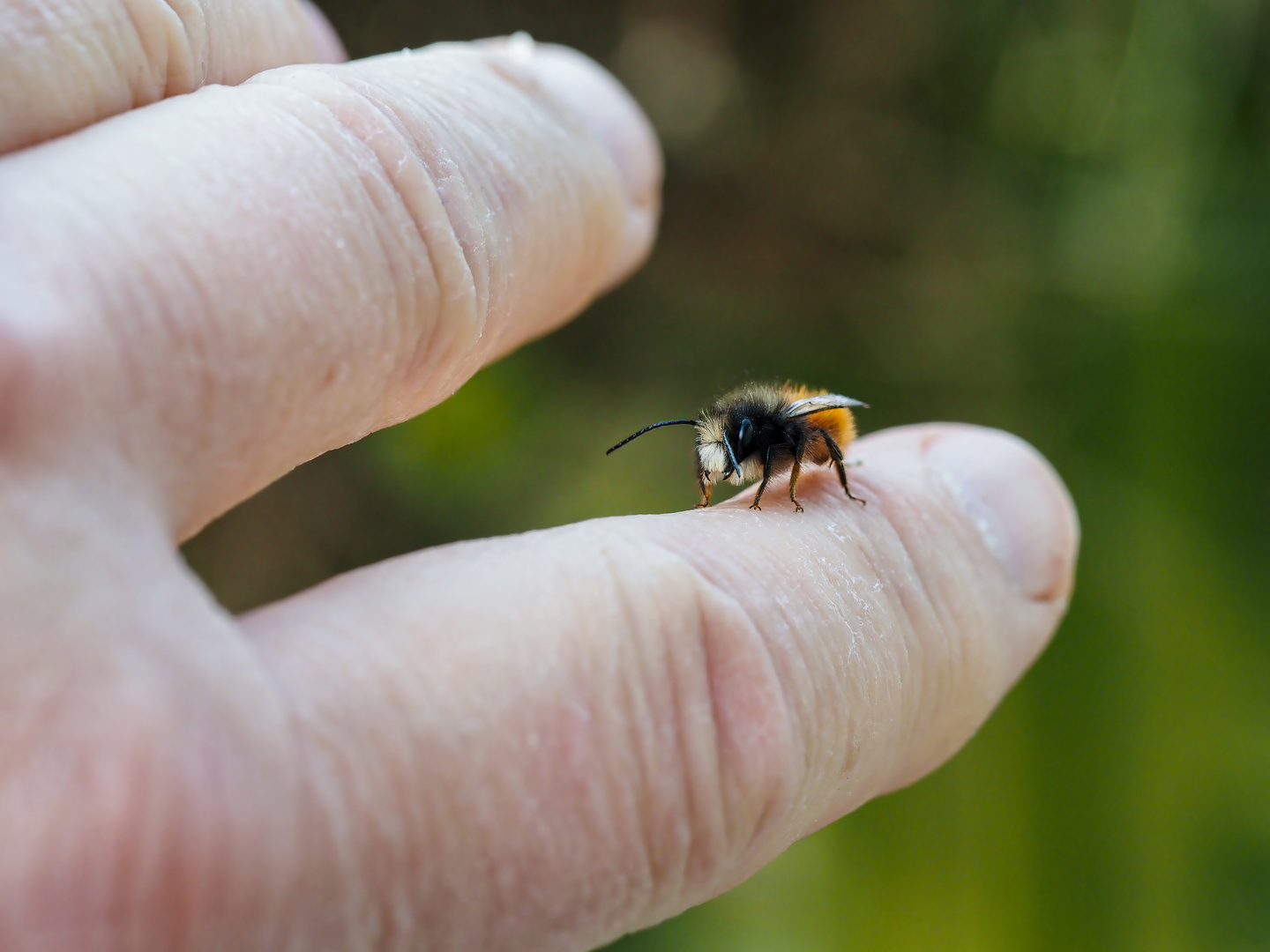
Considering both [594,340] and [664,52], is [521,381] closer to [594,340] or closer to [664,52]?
[594,340]

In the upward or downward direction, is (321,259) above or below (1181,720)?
above

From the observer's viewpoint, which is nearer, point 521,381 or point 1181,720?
point 1181,720

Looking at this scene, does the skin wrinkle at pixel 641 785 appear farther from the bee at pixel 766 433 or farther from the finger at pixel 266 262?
the bee at pixel 766 433

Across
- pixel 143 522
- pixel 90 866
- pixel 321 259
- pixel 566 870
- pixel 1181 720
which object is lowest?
pixel 1181 720

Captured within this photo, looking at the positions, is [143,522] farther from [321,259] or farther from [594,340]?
[594,340]

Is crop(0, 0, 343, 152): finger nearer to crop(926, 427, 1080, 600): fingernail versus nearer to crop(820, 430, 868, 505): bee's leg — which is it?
crop(820, 430, 868, 505): bee's leg

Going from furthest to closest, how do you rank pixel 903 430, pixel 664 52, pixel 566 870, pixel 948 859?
pixel 664 52
pixel 948 859
pixel 903 430
pixel 566 870

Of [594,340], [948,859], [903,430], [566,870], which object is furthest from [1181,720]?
[566,870]

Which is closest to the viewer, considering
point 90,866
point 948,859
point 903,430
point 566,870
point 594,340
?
point 90,866

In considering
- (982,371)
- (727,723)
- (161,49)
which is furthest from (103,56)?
(982,371)
